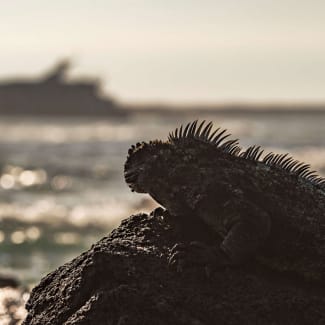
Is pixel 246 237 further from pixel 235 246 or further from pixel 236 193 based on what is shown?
pixel 236 193

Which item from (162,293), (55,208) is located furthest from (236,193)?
(55,208)

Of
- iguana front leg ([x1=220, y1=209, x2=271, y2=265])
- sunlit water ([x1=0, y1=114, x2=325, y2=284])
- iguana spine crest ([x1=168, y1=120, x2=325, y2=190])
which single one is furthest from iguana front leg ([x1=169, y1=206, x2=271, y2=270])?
sunlit water ([x1=0, y1=114, x2=325, y2=284])

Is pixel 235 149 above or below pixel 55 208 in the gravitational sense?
below

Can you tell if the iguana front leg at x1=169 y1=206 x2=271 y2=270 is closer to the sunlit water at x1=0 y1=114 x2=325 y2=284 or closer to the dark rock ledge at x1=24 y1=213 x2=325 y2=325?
the dark rock ledge at x1=24 y1=213 x2=325 y2=325

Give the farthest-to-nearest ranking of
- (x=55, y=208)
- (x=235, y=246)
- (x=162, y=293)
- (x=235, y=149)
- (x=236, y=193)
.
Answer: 1. (x=55, y=208)
2. (x=235, y=149)
3. (x=236, y=193)
4. (x=235, y=246)
5. (x=162, y=293)

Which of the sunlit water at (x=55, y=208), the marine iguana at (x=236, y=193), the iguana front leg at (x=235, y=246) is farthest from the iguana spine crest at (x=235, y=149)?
the sunlit water at (x=55, y=208)

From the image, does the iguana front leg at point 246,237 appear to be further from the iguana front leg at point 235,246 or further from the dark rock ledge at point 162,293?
the dark rock ledge at point 162,293

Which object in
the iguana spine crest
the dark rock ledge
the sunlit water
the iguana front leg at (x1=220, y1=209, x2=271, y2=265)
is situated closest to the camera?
the dark rock ledge
